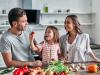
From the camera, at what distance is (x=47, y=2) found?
5.47m

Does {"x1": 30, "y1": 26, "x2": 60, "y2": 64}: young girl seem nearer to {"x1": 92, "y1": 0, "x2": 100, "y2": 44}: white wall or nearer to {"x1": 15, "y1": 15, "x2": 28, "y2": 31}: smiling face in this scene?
{"x1": 15, "y1": 15, "x2": 28, "y2": 31}: smiling face

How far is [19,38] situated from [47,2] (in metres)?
2.82

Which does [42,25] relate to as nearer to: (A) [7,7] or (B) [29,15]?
(B) [29,15]

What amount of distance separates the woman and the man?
0.46m

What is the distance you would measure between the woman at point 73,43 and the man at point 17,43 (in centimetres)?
46

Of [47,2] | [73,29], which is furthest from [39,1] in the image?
[73,29]

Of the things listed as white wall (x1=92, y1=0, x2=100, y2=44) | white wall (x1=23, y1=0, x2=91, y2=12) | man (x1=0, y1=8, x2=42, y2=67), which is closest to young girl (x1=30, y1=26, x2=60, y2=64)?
man (x1=0, y1=8, x2=42, y2=67)

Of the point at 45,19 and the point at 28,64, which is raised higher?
the point at 45,19

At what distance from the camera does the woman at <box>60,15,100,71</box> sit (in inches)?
118

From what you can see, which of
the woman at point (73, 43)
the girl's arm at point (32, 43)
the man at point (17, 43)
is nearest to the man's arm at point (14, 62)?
the man at point (17, 43)

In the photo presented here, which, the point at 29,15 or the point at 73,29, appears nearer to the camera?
the point at 73,29

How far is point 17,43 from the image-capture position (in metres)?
2.75

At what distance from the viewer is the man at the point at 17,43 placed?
2662mm

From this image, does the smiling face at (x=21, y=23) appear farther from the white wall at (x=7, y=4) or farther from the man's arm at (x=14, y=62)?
the white wall at (x=7, y=4)
